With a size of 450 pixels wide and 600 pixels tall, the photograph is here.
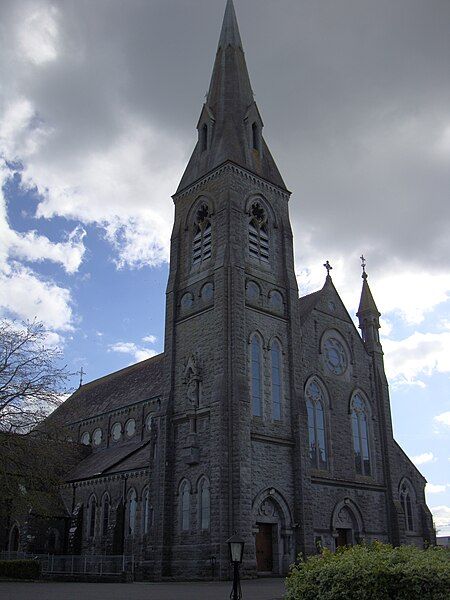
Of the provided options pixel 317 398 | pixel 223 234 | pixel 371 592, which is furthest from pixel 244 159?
pixel 371 592

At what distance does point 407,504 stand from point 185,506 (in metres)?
15.5

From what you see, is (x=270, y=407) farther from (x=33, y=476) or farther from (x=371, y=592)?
(x=371, y=592)

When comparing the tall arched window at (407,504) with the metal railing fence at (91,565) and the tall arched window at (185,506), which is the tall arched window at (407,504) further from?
the metal railing fence at (91,565)

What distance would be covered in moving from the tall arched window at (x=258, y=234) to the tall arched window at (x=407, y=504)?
16.2 meters

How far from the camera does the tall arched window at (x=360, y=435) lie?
118 feet

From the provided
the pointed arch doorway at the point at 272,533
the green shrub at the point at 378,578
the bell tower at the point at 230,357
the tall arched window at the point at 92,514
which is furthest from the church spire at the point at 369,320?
the green shrub at the point at 378,578

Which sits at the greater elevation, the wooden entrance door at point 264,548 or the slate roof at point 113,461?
the slate roof at point 113,461

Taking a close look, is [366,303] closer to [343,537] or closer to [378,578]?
[343,537]

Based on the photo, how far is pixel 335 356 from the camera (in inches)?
1465

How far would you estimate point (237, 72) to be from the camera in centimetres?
4109

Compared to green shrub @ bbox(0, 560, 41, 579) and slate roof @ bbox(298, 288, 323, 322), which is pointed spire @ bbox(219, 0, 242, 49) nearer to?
slate roof @ bbox(298, 288, 323, 322)

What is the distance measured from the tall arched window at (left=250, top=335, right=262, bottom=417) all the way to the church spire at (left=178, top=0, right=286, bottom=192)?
1044cm

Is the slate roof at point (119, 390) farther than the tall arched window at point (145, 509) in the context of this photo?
Yes

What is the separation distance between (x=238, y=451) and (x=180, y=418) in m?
4.47
